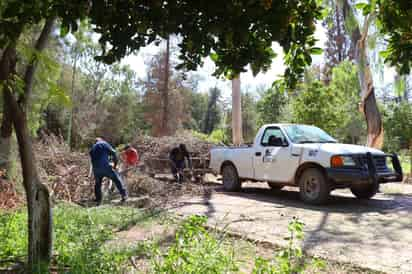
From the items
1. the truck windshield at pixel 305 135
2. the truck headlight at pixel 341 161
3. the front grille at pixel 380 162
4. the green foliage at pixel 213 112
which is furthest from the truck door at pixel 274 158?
the green foliage at pixel 213 112

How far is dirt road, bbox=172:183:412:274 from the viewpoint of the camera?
206 inches

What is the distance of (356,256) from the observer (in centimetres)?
509

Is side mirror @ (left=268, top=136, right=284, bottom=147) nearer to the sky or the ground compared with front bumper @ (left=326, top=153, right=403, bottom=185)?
nearer to the sky

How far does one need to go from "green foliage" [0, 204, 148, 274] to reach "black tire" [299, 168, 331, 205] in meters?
3.84

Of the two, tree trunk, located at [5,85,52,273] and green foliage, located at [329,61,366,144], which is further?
green foliage, located at [329,61,366,144]

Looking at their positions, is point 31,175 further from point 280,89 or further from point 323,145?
point 323,145

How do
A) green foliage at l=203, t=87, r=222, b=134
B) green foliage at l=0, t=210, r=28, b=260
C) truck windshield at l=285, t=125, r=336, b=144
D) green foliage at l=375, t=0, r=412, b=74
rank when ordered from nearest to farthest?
green foliage at l=375, t=0, r=412, b=74 < green foliage at l=0, t=210, r=28, b=260 < truck windshield at l=285, t=125, r=336, b=144 < green foliage at l=203, t=87, r=222, b=134

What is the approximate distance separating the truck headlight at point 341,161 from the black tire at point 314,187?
387mm

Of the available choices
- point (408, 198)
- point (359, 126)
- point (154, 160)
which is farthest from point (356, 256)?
point (359, 126)

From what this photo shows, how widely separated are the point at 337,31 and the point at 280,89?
43930mm

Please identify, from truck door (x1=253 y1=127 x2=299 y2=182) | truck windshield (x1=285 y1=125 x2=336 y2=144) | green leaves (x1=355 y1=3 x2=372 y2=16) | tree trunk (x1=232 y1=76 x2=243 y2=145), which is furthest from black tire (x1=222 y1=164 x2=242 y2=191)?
green leaves (x1=355 y1=3 x2=372 y2=16)

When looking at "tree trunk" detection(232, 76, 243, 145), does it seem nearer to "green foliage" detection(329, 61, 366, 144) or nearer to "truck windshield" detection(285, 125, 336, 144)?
"truck windshield" detection(285, 125, 336, 144)

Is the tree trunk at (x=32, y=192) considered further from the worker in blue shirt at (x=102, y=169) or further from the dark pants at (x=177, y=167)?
the dark pants at (x=177, y=167)

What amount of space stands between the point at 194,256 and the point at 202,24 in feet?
6.14
